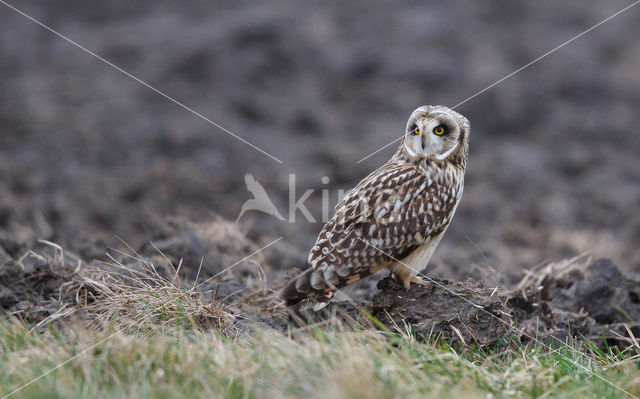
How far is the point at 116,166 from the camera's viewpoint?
43.6 ft

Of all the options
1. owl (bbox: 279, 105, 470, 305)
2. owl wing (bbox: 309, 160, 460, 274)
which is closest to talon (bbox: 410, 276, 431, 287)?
owl (bbox: 279, 105, 470, 305)

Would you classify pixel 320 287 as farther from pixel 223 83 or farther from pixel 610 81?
pixel 610 81

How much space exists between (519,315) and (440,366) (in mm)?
1937

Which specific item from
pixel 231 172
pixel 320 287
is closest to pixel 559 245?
pixel 231 172

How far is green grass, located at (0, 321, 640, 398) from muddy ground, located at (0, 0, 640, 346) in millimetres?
2244

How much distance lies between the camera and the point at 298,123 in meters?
15.2

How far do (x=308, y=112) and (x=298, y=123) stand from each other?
346 mm

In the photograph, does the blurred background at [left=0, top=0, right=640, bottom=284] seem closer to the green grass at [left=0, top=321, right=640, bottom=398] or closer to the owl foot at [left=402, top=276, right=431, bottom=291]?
the owl foot at [left=402, top=276, right=431, bottom=291]

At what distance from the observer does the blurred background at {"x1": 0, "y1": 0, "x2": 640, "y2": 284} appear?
11.5m

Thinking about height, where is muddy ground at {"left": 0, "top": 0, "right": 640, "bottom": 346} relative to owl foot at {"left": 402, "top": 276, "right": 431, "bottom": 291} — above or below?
below

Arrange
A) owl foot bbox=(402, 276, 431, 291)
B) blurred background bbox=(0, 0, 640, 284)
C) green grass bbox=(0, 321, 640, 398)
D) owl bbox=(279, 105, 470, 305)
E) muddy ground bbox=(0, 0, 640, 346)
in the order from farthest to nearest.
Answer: blurred background bbox=(0, 0, 640, 284), muddy ground bbox=(0, 0, 640, 346), owl foot bbox=(402, 276, 431, 291), owl bbox=(279, 105, 470, 305), green grass bbox=(0, 321, 640, 398)

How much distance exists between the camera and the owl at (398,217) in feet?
18.2

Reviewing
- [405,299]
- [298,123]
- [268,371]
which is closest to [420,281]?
[405,299]

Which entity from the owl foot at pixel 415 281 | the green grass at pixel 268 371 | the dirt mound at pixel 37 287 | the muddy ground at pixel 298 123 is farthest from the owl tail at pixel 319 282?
the dirt mound at pixel 37 287
